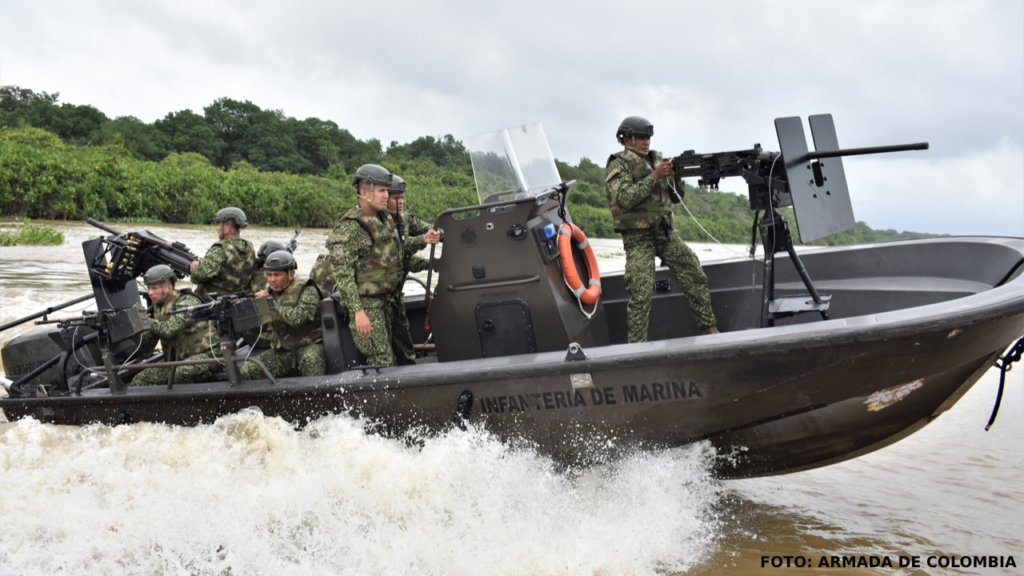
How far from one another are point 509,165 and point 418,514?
220 cm

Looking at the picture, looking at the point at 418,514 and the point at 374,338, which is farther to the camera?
the point at 374,338

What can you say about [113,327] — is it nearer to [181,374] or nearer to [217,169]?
[181,374]

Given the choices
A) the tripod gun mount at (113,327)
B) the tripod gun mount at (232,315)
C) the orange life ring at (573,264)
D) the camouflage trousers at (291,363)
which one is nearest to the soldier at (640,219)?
the orange life ring at (573,264)

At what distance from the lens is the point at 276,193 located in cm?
2639

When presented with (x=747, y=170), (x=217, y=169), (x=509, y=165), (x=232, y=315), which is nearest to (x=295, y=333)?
(x=232, y=315)

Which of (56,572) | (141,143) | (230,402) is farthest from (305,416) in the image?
(141,143)

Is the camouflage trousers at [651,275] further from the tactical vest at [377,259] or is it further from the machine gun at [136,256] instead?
the machine gun at [136,256]

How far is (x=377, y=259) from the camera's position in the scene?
4.92 m

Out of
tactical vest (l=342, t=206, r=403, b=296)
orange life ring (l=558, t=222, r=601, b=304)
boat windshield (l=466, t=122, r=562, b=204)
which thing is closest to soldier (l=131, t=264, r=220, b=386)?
tactical vest (l=342, t=206, r=403, b=296)

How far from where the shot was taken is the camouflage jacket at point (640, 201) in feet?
16.5

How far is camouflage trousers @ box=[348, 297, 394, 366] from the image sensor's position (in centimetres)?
485

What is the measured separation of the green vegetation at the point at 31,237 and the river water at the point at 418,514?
49.6ft

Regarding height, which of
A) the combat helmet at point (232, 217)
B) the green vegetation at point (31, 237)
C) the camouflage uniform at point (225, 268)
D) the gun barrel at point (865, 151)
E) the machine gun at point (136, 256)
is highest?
the green vegetation at point (31, 237)

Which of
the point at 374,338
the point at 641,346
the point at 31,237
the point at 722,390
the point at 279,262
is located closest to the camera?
the point at 722,390
